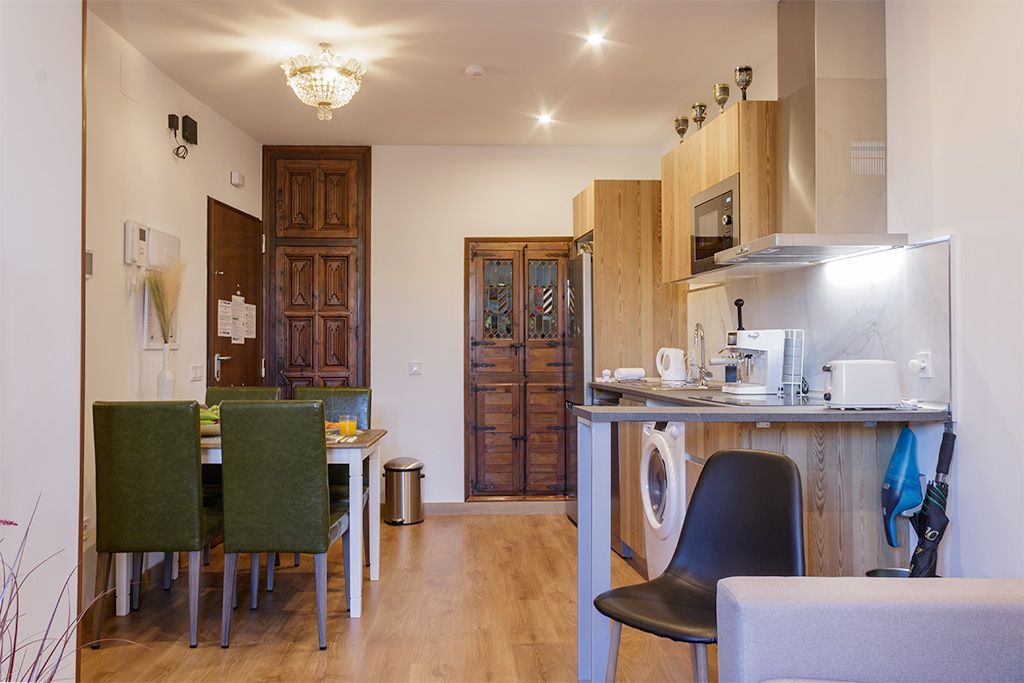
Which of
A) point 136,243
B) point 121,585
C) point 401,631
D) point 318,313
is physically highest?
point 136,243

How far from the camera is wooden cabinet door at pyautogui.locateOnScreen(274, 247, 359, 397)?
5547 mm

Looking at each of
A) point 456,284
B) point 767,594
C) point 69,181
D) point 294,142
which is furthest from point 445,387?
point 767,594

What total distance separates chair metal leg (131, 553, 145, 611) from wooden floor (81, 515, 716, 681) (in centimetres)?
5

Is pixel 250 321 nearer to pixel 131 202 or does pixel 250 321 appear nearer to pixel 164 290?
pixel 164 290

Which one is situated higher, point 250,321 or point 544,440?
point 250,321

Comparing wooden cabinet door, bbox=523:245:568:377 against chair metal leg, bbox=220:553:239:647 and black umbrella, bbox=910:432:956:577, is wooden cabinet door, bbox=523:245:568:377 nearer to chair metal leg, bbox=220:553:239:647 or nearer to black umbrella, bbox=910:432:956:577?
chair metal leg, bbox=220:553:239:647

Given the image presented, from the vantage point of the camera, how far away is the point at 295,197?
5.59 meters

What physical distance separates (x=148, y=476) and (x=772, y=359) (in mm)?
2509

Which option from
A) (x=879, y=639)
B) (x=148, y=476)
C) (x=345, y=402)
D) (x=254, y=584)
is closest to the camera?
(x=879, y=639)

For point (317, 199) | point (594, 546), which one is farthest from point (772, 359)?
point (317, 199)

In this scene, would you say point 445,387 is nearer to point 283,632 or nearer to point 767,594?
point 283,632

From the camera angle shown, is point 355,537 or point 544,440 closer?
point 355,537

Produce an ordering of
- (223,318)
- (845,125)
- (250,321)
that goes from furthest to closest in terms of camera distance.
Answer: (250,321), (223,318), (845,125)

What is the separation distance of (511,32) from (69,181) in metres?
2.03
